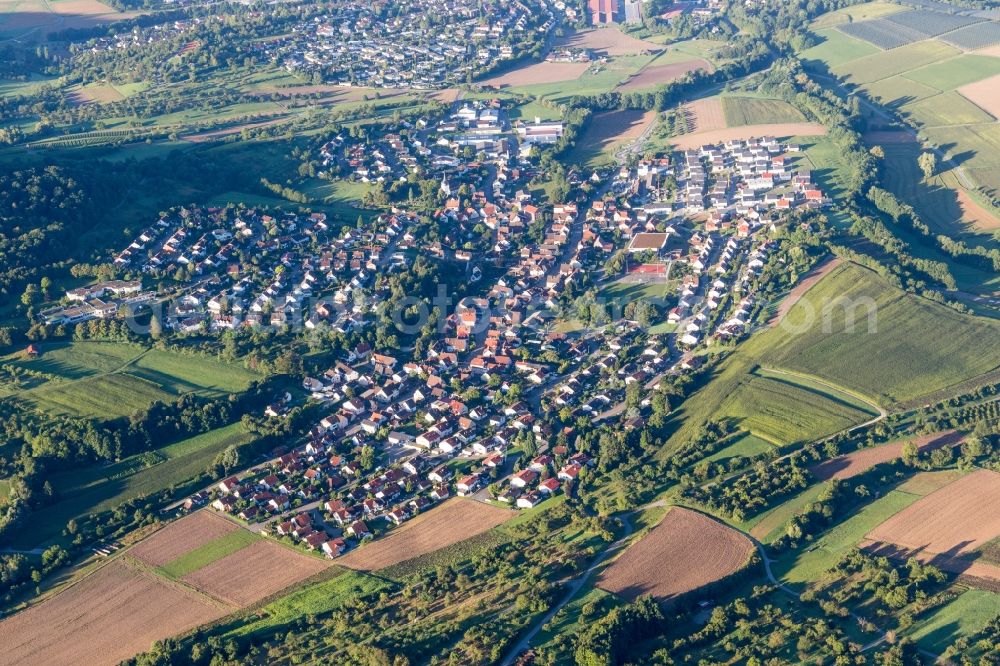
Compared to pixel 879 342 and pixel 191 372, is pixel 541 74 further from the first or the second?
pixel 191 372

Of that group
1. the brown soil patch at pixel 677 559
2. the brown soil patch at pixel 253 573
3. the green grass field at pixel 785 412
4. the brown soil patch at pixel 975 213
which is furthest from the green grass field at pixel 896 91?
the brown soil patch at pixel 253 573

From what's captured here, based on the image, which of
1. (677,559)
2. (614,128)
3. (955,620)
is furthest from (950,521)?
(614,128)

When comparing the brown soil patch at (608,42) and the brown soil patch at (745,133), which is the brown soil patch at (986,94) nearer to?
the brown soil patch at (745,133)

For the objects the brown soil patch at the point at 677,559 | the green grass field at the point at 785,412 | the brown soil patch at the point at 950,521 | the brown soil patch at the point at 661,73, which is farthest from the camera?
the brown soil patch at the point at 661,73

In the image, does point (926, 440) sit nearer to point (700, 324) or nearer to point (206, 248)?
point (700, 324)

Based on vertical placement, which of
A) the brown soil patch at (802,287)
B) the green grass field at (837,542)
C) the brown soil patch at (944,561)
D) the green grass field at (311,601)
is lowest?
the brown soil patch at (944,561)

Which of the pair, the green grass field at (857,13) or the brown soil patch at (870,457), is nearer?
the brown soil patch at (870,457)
